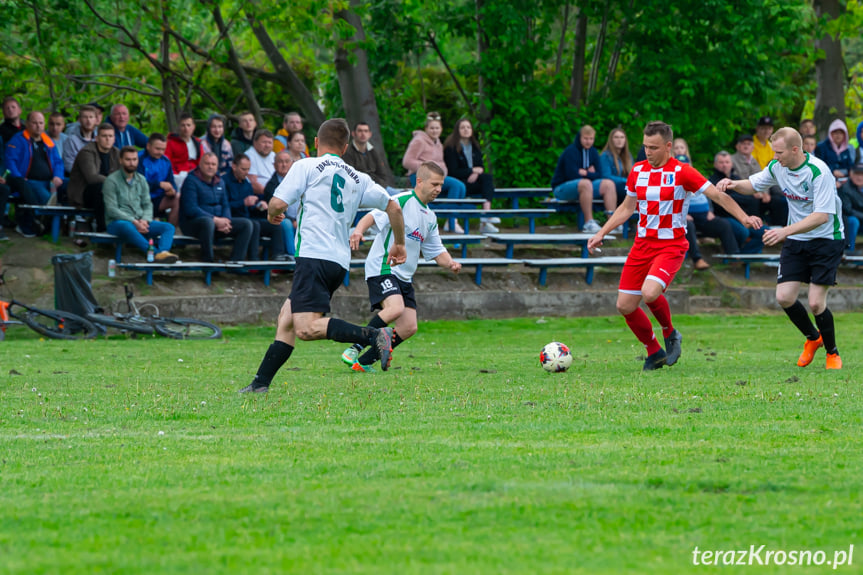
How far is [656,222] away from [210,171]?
334 inches

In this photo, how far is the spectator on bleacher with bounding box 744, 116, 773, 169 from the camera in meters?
21.0

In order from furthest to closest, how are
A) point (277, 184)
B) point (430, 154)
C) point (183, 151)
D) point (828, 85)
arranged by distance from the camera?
point (828, 85) → point (430, 154) → point (183, 151) → point (277, 184)

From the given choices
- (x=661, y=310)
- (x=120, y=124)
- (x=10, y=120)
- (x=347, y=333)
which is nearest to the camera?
(x=347, y=333)

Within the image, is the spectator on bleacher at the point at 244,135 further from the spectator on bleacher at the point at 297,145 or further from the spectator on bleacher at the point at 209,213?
the spectator on bleacher at the point at 209,213

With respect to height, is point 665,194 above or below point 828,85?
below

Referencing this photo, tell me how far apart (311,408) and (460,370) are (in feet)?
10.4

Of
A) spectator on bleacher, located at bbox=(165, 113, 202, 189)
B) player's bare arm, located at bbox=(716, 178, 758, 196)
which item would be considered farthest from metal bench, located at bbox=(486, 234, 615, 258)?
player's bare arm, located at bbox=(716, 178, 758, 196)

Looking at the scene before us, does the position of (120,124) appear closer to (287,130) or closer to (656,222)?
(287,130)

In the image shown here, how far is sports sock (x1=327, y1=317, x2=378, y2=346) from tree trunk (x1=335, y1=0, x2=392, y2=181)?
510 inches

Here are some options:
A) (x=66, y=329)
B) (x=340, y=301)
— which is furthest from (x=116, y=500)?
(x=340, y=301)

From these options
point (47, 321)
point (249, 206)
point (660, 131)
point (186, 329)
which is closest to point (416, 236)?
point (660, 131)

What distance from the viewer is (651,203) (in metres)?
10.0

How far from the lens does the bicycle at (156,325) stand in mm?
14703

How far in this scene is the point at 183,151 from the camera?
697 inches
